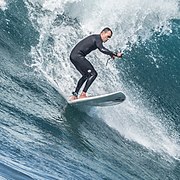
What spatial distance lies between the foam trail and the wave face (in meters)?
0.03

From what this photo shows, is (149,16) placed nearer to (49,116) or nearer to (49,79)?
(49,79)

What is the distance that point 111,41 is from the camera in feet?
55.4

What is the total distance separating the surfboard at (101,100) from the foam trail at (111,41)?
526 mm

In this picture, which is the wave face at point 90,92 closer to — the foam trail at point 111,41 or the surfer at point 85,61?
the foam trail at point 111,41

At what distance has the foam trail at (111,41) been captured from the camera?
1215 cm

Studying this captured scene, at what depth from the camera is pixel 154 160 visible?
34.8 feet

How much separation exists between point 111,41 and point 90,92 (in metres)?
4.54

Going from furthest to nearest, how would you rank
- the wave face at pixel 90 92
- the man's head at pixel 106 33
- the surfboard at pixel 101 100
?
the surfboard at pixel 101 100, the man's head at pixel 106 33, the wave face at pixel 90 92

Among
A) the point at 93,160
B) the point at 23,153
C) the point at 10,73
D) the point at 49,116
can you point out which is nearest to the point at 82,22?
the point at 10,73

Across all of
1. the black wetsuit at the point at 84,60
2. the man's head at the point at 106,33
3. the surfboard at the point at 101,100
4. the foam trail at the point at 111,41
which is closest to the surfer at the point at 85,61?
the black wetsuit at the point at 84,60

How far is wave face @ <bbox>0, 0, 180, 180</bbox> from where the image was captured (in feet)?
26.1

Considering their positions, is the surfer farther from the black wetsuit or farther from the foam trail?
the foam trail

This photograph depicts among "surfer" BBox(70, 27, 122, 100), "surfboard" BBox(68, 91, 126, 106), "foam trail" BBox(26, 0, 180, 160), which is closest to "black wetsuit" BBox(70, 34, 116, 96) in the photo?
"surfer" BBox(70, 27, 122, 100)

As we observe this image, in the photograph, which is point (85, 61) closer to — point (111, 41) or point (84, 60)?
point (84, 60)
